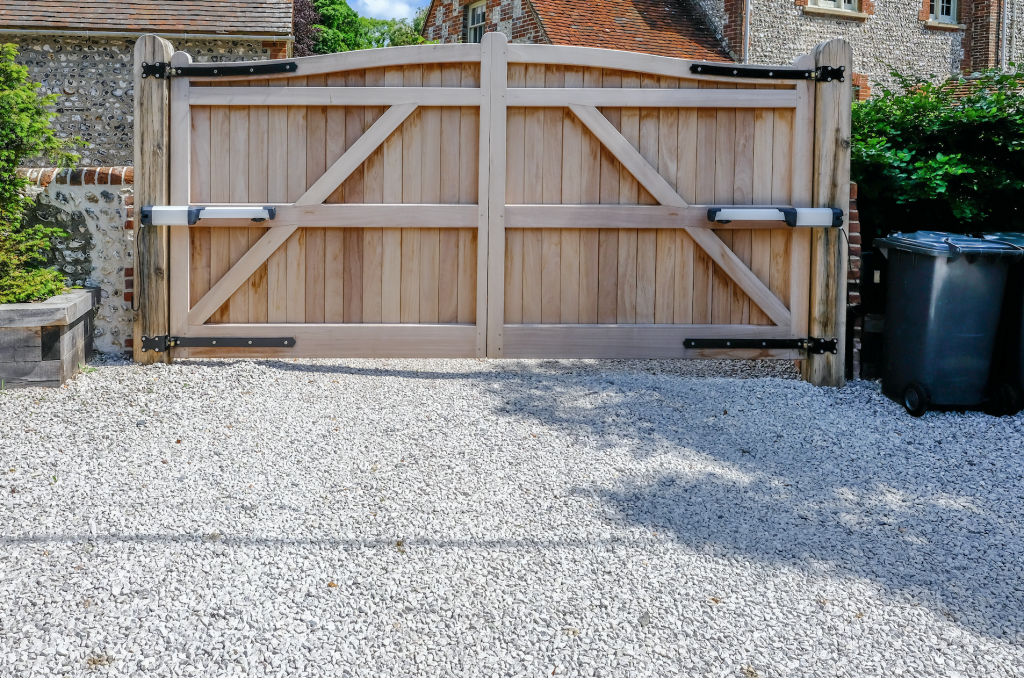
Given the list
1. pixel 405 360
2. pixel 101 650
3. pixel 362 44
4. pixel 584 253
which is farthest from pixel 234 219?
pixel 362 44

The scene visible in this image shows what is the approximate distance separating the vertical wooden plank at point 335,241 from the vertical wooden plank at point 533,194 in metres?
1.13

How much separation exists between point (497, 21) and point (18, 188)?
15586mm

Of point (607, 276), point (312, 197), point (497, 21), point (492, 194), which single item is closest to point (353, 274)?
point (312, 197)

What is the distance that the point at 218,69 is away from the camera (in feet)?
17.5

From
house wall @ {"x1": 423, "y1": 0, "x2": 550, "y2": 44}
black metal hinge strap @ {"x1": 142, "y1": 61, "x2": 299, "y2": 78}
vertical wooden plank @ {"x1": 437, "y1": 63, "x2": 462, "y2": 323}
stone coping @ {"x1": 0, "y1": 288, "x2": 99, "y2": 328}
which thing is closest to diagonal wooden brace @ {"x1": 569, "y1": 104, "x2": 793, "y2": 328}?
vertical wooden plank @ {"x1": 437, "y1": 63, "x2": 462, "y2": 323}

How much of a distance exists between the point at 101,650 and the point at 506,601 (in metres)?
1.13

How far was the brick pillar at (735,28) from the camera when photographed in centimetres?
1939

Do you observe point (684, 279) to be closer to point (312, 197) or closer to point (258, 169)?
point (312, 197)

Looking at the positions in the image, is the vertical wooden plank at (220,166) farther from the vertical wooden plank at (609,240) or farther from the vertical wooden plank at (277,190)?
the vertical wooden plank at (609,240)

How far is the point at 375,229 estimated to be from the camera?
18.1ft

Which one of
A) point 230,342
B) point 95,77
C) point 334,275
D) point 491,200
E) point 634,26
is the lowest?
point 230,342

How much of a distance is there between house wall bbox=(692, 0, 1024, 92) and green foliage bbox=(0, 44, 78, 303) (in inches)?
661

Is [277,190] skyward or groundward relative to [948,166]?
groundward

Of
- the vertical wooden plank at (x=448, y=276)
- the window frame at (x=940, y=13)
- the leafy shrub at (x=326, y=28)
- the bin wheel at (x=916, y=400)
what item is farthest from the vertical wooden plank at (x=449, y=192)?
the leafy shrub at (x=326, y=28)
